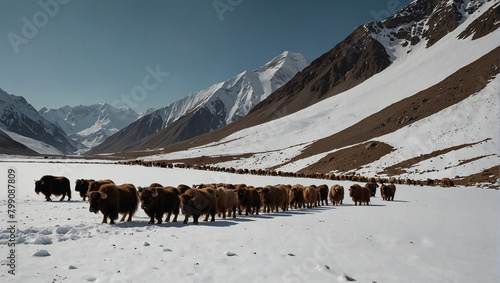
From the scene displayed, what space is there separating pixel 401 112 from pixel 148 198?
8368 cm

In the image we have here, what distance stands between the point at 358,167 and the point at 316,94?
128570 mm

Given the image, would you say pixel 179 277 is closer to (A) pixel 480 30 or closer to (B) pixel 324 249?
(B) pixel 324 249

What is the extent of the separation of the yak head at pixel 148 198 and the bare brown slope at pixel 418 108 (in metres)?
53.2

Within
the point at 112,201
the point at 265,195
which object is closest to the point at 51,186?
the point at 112,201

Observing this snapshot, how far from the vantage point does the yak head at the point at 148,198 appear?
509 inches

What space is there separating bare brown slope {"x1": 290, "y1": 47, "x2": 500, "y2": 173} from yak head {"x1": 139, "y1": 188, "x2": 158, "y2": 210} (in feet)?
175

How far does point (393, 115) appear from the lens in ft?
273

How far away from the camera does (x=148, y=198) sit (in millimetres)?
13039

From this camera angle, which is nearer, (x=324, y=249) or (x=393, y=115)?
(x=324, y=249)

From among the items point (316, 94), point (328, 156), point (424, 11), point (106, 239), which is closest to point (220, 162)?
point (328, 156)

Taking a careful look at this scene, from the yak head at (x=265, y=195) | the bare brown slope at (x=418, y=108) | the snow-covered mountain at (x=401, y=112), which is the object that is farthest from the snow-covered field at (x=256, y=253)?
the bare brown slope at (x=418, y=108)

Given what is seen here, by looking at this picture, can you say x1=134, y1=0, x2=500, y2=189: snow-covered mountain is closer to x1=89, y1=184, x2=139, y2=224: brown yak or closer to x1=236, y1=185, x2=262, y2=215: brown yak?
x1=236, y1=185, x2=262, y2=215: brown yak

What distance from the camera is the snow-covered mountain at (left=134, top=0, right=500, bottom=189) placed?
5253 cm

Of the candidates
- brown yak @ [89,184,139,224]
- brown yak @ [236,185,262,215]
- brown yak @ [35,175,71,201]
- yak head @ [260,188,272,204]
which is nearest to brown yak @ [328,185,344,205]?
yak head @ [260,188,272,204]
